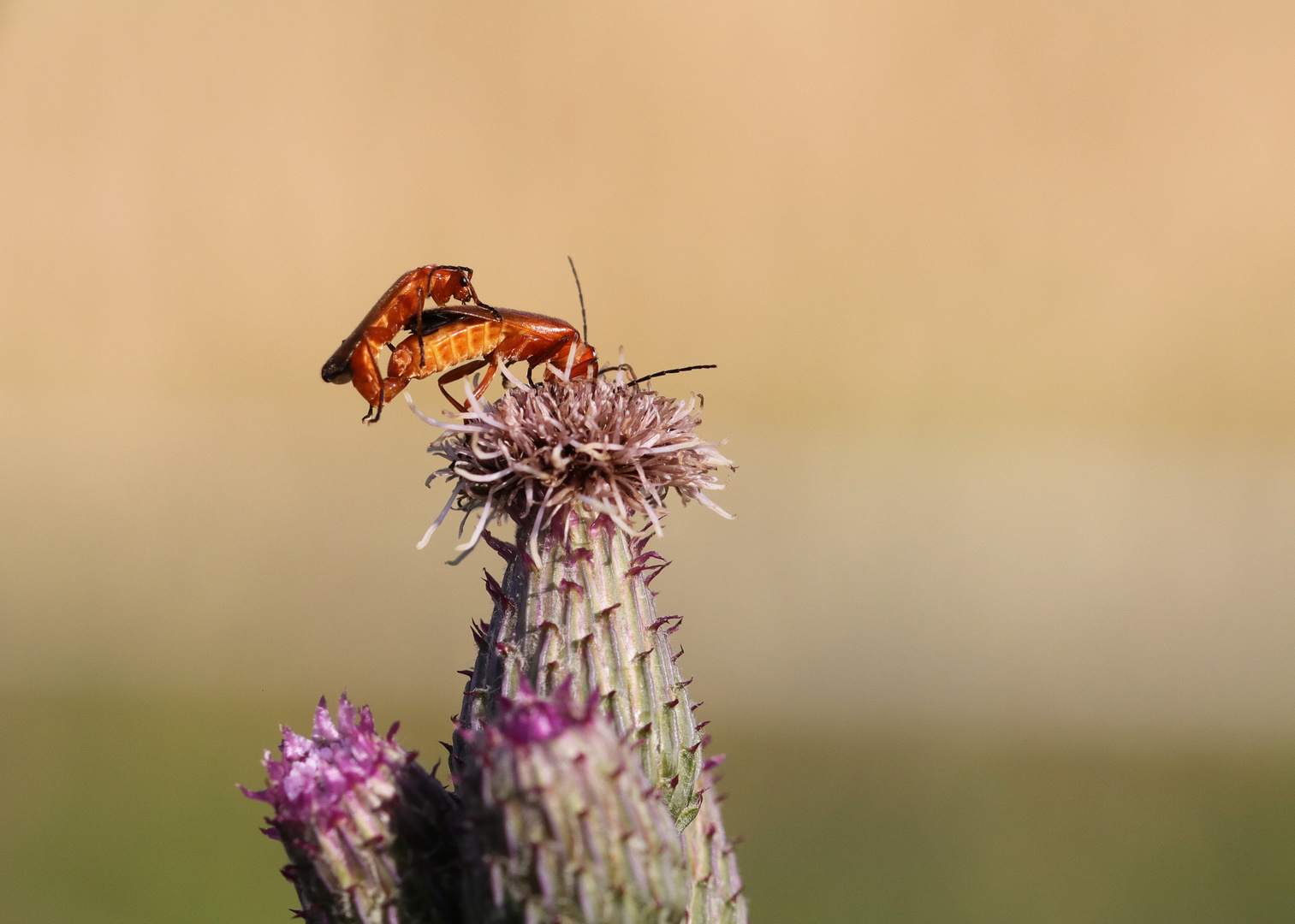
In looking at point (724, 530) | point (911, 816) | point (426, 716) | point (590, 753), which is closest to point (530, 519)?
point (590, 753)

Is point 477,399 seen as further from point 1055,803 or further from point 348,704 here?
point 1055,803

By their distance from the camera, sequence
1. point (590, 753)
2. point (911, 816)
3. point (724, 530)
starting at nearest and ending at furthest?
1. point (590, 753)
2. point (911, 816)
3. point (724, 530)

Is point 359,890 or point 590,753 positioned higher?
point 590,753

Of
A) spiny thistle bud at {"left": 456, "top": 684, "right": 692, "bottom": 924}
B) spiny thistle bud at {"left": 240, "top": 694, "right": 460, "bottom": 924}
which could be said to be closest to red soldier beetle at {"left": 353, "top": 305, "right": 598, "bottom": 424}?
spiny thistle bud at {"left": 240, "top": 694, "right": 460, "bottom": 924}

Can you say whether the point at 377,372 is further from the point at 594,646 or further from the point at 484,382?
the point at 594,646

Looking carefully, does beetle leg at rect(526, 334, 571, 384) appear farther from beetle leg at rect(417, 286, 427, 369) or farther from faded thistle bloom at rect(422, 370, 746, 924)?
beetle leg at rect(417, 286, 427, 369)

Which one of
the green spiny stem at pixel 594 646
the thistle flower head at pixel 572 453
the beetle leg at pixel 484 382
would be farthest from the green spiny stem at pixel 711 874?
the beetle leg at pixel 484 382

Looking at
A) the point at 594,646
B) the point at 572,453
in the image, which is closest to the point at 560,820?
the point at 594,646

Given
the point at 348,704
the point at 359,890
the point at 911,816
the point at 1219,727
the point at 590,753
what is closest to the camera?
the point at 590,753
